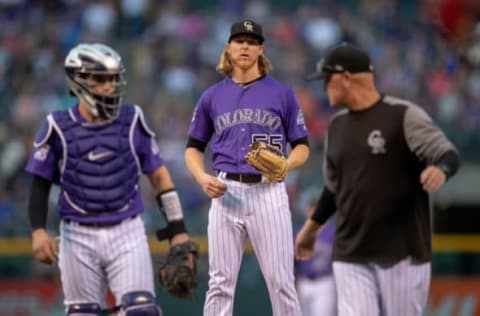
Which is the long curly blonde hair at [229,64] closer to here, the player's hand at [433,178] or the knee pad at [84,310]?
the player's hand at [433,178]

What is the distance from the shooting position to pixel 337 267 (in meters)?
6.99

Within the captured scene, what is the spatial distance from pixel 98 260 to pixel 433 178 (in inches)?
81.7

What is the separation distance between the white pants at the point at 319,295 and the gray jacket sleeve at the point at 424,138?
602cm

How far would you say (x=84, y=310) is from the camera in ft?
23.1

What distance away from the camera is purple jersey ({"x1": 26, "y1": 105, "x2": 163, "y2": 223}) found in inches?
281

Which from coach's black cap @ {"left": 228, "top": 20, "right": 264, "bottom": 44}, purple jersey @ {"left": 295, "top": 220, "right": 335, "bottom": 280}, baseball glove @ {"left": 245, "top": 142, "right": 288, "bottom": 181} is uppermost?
coach's black cap @ {"left": 228, "top": 20, "right": 264, "bottom": 44}

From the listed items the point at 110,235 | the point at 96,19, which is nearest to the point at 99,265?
the point at 110,235

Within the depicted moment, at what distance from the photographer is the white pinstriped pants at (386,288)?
6.76 meters

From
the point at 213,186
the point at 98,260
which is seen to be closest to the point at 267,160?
the point at 213,186

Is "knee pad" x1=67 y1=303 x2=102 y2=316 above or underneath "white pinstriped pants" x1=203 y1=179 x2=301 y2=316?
underneath

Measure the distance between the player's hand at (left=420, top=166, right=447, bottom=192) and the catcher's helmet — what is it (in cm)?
197

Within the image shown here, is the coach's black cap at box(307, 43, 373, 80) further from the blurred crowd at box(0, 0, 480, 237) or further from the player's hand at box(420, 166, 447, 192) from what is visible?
the blurred crowd at box(0, 0, 480, 237)

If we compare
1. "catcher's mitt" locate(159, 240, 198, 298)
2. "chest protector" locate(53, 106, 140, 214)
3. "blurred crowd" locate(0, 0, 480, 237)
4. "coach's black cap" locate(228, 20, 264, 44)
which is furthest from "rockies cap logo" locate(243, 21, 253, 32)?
"blurred crowd" locate(0, 0, 480, 237)

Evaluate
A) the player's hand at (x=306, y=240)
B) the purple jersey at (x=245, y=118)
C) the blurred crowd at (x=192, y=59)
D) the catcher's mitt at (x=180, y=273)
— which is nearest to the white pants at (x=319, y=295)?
the blurred crowd at (x=192, y=59)
